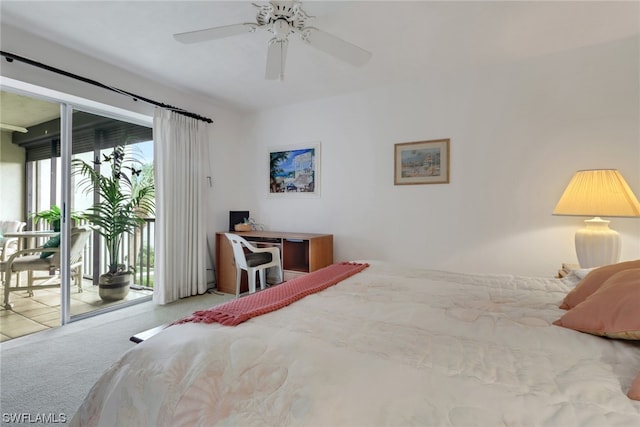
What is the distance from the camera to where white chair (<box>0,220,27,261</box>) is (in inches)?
101

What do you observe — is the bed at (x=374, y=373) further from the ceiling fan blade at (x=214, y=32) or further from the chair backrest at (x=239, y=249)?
the chair backrest at (x=239, y=249)

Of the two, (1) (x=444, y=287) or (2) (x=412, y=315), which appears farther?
(1) (x=444, y=287)

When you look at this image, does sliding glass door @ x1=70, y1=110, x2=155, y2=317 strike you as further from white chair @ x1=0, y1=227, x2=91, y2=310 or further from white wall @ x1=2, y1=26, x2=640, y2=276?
white wall @ x1=2, y1=26, x2=640, y2=276

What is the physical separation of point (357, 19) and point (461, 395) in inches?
92.8

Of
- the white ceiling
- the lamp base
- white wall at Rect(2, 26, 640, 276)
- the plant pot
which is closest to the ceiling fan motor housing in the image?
the white ceiling

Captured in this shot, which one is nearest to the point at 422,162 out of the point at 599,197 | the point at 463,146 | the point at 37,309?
the point at 463,146

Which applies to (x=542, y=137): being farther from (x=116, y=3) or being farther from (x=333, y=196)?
(x=116, y=3)

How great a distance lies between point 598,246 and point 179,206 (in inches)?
153

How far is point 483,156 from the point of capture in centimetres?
304

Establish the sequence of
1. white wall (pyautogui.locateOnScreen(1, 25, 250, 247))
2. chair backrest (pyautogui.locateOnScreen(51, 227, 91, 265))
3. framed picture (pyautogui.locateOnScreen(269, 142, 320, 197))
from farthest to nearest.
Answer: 1. framed picture (pyautogui.locateOnScreen(269, 142, 320, 197))
2. chair backrest (pyautogui.locateOnScreen(51, 227, 91, 265))
3. white wall (pyautogui.locateOnScreen(1, 25, 250, 247))

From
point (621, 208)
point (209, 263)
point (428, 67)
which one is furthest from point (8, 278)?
point (621, 208)

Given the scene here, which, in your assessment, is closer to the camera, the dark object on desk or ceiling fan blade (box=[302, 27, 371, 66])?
ceiling fan blade (box=[302, 27, 371, 66])

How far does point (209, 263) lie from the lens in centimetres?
406

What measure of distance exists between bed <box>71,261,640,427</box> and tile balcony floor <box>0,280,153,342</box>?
7.60ft
